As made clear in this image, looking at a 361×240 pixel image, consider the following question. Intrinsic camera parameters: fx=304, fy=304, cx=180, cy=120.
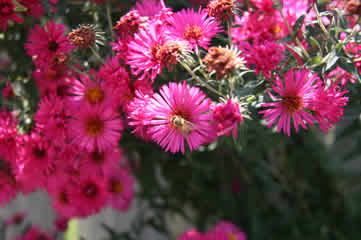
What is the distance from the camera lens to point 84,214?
78 cm

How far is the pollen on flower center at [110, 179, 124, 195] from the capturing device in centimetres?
93

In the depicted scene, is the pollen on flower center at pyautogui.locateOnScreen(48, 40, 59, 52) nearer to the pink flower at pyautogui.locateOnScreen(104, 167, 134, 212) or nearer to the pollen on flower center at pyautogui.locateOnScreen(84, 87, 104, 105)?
the pollen on flower center at pyautogui.locateOnScreen(84, 87, 104, 105)

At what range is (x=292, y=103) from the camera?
0.52 m

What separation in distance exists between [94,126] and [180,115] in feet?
A: 0.64

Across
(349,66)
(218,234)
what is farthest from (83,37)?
(218,234)

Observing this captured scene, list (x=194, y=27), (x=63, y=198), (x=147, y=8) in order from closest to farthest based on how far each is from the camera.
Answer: (x=194, y=27) → (x=147, y=8) → (x=63, y=198)

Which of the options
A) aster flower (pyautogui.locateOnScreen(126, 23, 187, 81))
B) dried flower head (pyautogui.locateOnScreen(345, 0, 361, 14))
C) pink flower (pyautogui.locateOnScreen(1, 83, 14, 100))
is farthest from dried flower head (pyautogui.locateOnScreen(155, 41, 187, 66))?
pink flower (pyautogui.locateOnScreen(1, 83, 14, 100))

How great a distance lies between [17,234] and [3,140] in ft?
2.63

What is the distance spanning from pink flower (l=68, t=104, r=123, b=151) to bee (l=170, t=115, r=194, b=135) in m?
0.14

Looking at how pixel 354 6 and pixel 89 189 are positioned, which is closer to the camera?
pixel 354 6

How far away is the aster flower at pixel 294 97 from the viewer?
0.50 m

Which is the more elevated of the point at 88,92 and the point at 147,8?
the point at 147,8

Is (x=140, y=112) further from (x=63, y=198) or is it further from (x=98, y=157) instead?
(x=63, y=198)

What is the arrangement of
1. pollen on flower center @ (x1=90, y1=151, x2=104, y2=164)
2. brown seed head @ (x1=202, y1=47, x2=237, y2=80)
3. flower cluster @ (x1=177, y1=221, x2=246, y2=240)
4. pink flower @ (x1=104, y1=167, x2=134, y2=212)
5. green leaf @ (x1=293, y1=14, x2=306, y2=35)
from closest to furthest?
1. brown seed head @ (x1=202, y1=47, x2=237, y2=80)
2. green leaf @ (x1=293, y1=14, x2=306, y2=35)
3. pollen on flower center @ (x1=90, y1=151, x2=104, y2=164)
4. flower cluster @ (x1=177, y1=221, x2=246, y2=240)
5. pink flower @ (x1=104, y1=167, x2=134, y2=212)
